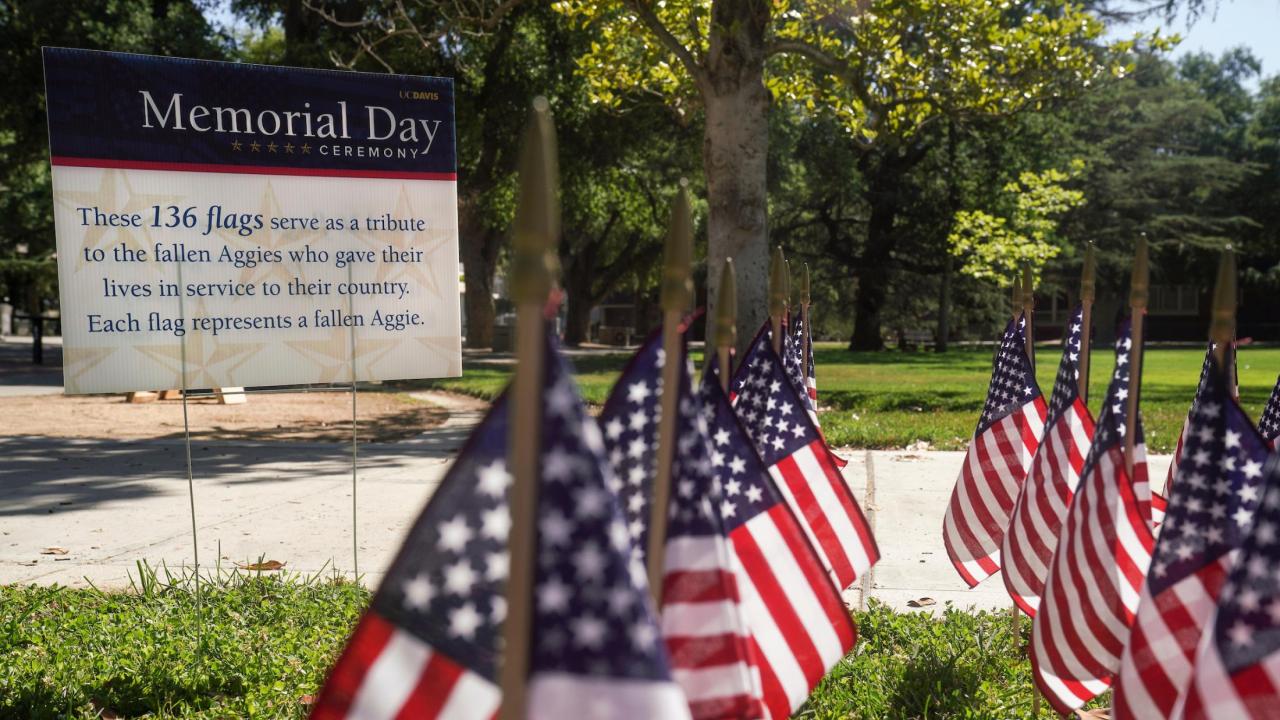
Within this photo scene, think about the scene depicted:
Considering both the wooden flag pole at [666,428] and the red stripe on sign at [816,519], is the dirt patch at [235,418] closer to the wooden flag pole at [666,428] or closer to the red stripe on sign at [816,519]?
the red stripe on sign at [816,519]

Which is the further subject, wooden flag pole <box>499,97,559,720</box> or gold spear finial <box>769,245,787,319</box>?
gold spear finial <box>769,245,787,319</box>

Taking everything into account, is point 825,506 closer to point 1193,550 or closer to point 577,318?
point 1193,550

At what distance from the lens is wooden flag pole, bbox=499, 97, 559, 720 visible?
1.52 meters

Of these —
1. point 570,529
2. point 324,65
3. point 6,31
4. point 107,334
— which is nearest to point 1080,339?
point 570,529

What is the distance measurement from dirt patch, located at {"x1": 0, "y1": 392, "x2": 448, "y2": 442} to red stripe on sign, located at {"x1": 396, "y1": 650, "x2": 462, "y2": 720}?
9.55 meters

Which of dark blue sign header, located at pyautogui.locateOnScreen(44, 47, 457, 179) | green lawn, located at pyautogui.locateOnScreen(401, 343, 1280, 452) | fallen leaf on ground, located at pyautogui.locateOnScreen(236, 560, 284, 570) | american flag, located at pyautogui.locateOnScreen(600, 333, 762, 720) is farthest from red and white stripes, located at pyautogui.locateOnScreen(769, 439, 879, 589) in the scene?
green lawn, located at pyautogui.locateOnScreen(401, 343, 1280, 452)

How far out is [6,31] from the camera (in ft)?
59.5

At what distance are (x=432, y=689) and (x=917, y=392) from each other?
14658 mm

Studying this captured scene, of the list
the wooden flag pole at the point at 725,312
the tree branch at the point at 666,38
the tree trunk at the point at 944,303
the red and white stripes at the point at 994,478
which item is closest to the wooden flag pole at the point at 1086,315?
the red and white stripes at the point at 994,478

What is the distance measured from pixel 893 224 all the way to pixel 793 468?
34.5 meters

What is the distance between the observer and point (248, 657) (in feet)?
13.5

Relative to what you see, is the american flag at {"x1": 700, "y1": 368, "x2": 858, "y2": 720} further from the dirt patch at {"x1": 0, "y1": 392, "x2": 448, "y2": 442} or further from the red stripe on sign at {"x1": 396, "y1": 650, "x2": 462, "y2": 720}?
the dirt patch at {"x1": 0, "y1": 392, "x2": 448, "y2": 442}

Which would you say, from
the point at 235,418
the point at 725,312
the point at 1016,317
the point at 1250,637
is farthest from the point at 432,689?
the point at 235,418

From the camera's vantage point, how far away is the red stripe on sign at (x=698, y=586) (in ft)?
7.06
